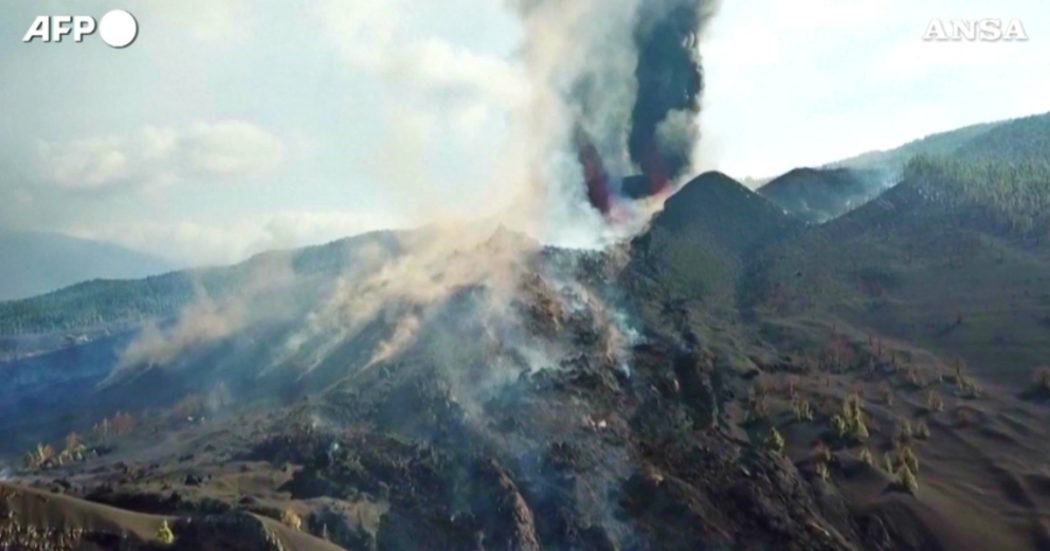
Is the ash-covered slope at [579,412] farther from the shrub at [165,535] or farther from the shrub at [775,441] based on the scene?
the shrub at [165,535]

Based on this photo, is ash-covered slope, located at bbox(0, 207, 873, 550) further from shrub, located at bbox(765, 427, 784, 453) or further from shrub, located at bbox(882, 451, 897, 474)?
shrub, located at bbox(882, 451, 897, 474)

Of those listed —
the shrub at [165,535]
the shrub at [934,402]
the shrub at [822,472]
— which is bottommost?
the shrub at [822,472]

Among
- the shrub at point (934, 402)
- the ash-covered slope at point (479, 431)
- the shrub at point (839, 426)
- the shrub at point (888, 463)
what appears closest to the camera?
the ash-covered slope at point (479, 431)

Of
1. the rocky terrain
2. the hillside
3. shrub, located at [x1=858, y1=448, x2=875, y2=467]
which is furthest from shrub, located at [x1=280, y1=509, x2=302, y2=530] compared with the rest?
the hillside

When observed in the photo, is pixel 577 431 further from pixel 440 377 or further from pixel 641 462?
pixel 440 377

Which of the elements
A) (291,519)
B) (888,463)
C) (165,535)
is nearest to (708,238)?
(888,463)

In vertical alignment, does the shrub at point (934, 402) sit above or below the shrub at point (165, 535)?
below

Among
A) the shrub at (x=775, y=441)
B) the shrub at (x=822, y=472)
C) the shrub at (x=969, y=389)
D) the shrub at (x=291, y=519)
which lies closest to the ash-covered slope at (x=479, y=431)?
the shrub at (x=291, y=519)

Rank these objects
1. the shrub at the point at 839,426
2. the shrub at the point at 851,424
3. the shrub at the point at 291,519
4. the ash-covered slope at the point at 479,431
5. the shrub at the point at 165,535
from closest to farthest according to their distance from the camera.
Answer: the shrub at the point at 165,535 → the shrub at the point at 291,519 → the ash-covered slope at the point at 479,431 → the shrub at the point at 851,424 → the shrub at the point at 839,426

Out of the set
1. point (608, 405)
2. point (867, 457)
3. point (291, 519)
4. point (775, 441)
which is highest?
point (608, 405)

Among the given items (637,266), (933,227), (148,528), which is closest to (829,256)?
(933,227)

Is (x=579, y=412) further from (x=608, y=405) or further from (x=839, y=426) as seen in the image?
(x=839, y=426)
